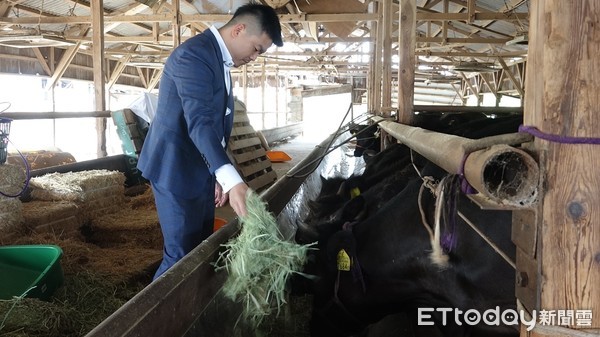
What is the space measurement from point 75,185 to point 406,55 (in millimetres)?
3789

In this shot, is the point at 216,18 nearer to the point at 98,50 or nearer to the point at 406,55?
the point at 98,50

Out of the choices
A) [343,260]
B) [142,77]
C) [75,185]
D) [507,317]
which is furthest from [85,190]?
[142,77]

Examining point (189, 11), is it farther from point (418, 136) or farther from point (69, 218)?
point (418, 136)

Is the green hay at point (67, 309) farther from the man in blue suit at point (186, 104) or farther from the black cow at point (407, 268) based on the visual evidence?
the black cow at point (407, 268)

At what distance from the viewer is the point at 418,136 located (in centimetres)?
281

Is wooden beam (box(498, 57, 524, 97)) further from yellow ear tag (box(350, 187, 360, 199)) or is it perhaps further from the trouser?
the trouser

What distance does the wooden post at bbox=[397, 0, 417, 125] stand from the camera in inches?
194

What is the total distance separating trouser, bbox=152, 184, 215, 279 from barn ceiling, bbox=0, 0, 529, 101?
4.36 metres

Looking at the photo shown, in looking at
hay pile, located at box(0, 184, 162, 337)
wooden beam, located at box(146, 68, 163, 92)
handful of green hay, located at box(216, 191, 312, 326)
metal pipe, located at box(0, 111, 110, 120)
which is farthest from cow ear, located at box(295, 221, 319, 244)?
wooden beam, located at box(146, 68, 163, 92)

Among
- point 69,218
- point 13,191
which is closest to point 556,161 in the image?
point 13,191

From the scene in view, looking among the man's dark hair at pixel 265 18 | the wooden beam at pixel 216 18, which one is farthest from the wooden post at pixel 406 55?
the wooden beam at pixel 216 18

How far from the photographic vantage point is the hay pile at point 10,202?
159 inches

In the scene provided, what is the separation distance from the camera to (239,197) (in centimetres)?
212

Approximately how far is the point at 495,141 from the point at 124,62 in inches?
721
